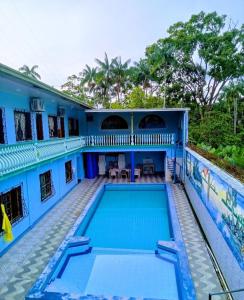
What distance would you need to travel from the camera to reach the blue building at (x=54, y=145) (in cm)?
927

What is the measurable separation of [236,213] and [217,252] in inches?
92.5

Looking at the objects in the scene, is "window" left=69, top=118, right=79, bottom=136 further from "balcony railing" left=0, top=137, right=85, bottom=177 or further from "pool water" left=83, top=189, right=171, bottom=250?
"pool water" left=83, top=189, right=171, bottom=250

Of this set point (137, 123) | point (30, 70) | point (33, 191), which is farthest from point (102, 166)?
point (30, 70)

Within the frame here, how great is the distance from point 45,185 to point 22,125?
131 inches

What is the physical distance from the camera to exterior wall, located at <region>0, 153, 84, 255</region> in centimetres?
943

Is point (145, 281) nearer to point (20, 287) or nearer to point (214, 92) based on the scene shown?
point (20, 287)

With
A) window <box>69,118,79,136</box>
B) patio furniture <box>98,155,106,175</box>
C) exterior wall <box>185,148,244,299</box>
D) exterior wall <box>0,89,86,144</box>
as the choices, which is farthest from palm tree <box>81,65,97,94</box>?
exterior wall <box>185,148,244,299</box>

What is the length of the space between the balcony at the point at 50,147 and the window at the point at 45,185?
1356mm

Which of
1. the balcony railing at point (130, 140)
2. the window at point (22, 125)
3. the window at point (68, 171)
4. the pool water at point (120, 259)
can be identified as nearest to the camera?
the pool water at point (120, 259)

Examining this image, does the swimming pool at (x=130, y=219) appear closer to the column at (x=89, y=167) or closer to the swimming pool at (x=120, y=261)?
the swimming pool at (x=120, y=261)

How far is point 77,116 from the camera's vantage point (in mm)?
20500

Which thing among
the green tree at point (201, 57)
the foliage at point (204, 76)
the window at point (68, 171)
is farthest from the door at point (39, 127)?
the green tree at point (201, 57)

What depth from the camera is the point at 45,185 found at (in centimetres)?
1270

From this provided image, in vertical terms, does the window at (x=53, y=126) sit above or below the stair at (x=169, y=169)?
above
